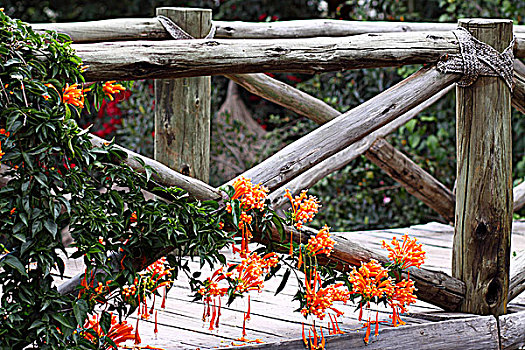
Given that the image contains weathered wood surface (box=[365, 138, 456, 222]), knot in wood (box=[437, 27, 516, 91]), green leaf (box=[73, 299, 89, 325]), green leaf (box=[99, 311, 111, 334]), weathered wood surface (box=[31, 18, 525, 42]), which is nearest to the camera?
green leaf (box=[73, 299, 89, 325])

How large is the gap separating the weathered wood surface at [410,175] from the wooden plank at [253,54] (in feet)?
5.06

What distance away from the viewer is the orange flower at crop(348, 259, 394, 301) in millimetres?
2514

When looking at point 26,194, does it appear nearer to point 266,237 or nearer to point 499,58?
point 266,237

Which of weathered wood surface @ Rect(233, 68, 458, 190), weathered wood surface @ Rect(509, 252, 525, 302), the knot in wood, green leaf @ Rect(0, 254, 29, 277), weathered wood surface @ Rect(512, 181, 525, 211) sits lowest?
weathered wood surface @ Rect(512, 181, 525, 211)

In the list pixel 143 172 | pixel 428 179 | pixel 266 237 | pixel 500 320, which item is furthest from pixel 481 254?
pixel 428 179

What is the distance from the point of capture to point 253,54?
96.7 inches

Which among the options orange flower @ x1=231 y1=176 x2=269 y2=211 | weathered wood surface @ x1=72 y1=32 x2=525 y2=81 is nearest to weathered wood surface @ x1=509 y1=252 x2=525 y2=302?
weathered wood surface @ x1=72 y1=32 x2=525 y2=81

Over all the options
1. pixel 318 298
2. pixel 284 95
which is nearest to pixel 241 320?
pixel 318 298

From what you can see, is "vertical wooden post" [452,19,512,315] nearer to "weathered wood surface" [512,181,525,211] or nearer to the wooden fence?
the wooden fence

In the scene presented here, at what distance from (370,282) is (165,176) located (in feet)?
2.44

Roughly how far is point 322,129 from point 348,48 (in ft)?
0.92

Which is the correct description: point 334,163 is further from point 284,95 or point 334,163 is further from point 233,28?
point 233,28

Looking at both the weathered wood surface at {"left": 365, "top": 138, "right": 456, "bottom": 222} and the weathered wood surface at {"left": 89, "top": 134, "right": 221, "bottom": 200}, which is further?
the weathered wood surface at {"left": 365, "top": 138, "right": 456, "bottom": 222}

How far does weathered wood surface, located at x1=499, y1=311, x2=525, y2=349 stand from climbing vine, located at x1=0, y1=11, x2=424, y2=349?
2.85 ft
